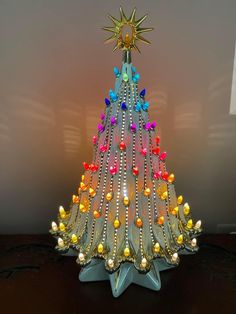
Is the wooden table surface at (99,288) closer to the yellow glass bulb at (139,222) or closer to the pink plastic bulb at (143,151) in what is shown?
the yellow glass bulb at (139,222)

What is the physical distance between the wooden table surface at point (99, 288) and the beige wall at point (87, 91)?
0.74ft

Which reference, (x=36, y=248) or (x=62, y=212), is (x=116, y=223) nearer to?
(x=62, y=212)

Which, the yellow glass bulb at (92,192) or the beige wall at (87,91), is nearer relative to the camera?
the yellow glass bulb at (92,192)

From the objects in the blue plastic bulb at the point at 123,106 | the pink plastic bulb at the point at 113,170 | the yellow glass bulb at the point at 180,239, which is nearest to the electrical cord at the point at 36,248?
the yellow glass bulb at the point at 180,239

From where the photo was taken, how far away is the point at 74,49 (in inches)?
36.9

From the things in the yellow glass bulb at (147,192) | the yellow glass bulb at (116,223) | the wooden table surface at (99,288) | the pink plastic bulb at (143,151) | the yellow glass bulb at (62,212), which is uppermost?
the pink plastic bulb at (143,151)

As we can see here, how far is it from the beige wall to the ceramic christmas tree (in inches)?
10.3

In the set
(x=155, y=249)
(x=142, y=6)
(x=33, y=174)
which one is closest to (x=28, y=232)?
(x=33, y=174)

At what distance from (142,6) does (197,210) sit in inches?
28.4

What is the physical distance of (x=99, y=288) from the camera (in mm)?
758

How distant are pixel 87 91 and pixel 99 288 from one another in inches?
23.0

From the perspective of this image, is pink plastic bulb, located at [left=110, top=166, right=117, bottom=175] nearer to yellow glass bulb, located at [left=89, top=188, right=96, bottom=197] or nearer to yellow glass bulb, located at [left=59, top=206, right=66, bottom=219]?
yellow glass bulb, located at [left=89, top=188, right=96, bottom=197]

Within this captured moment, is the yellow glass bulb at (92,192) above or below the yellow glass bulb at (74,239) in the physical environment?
above

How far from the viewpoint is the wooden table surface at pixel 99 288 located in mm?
699
